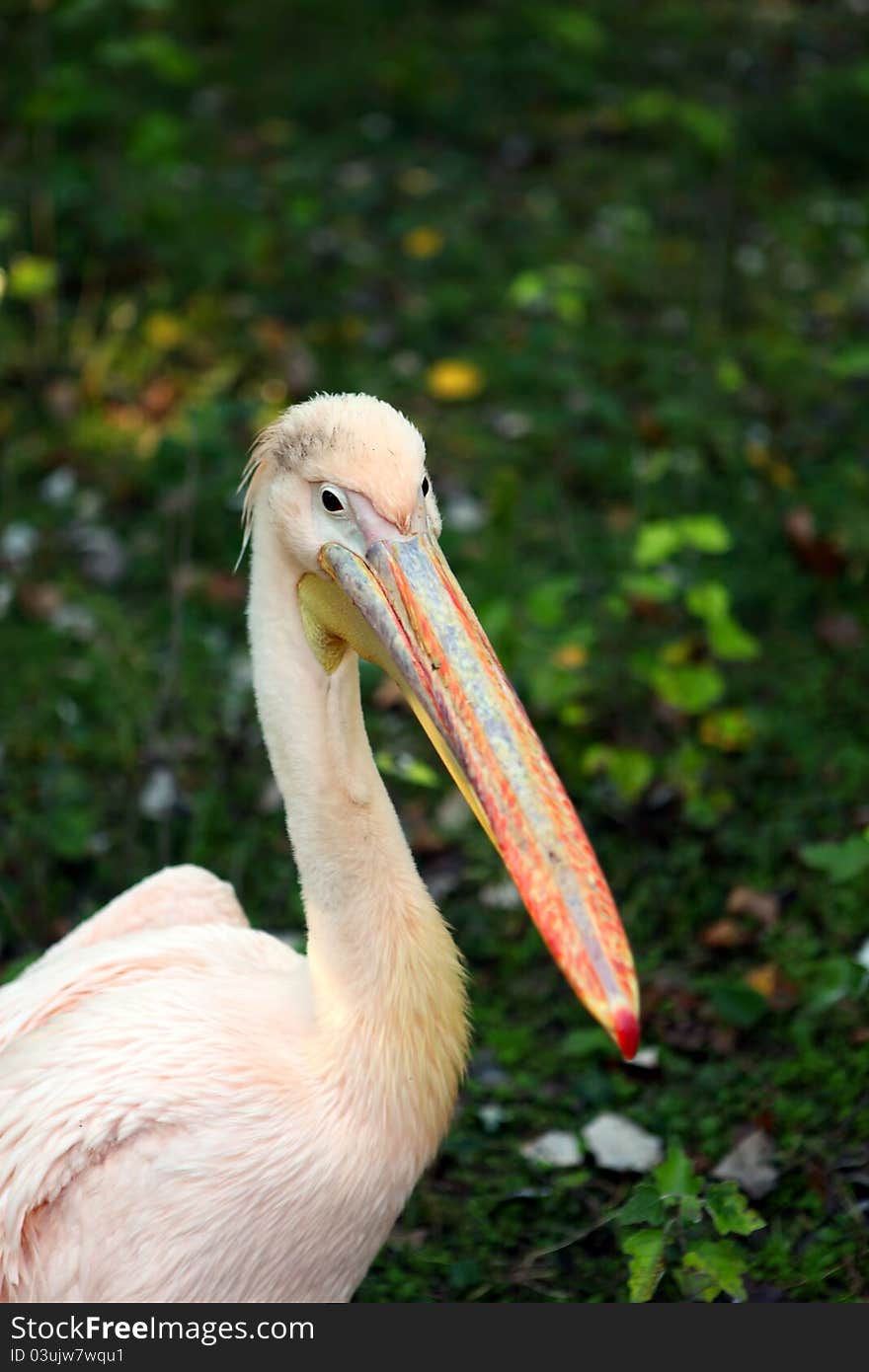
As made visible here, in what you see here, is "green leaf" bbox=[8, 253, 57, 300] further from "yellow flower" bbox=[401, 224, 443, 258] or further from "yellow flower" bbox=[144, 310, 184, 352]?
"yellow flower" bbox=[401, 224, 443, 258]

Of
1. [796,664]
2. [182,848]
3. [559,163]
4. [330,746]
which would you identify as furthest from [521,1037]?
[559,163]

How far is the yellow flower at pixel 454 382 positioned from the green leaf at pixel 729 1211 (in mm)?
3782

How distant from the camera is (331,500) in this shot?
8.30 feet

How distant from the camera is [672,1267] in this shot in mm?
3041

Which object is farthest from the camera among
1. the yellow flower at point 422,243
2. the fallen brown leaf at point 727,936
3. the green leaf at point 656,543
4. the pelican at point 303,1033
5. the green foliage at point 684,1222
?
the yellow flower at point 422,243

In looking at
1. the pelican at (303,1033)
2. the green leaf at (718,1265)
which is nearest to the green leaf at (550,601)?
the pelican at (303,1033)

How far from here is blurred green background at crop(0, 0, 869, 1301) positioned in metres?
3.51

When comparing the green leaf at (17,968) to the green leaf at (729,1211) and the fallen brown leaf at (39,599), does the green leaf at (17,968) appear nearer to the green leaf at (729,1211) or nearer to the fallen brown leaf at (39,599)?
the green leaf at (729,1211)

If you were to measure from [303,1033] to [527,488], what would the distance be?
3091 millimetres

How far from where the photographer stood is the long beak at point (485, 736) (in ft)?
7.06

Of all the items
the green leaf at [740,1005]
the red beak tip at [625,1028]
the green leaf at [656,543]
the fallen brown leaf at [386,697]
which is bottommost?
the fallen brown leaf at [386,697]

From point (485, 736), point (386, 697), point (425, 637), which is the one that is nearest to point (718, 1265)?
point (485, 736)

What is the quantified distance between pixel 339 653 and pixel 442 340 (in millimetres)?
3737

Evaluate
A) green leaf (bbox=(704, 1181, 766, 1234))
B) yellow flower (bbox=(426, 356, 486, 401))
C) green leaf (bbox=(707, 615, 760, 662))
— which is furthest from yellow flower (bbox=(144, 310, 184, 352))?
green leaf (bbox=(704, 1181, 766, 1234))
